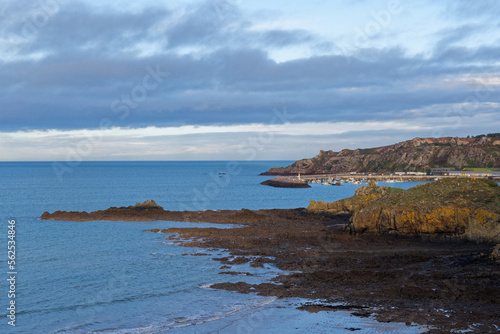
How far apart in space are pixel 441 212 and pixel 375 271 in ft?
31.3

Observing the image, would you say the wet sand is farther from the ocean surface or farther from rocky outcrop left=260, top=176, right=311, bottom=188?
rocky outcrop left=260, top=176, right=311, bottom=188

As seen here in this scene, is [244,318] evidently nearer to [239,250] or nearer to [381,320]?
[381,320]

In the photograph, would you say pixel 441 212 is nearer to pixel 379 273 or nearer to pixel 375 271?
pixel 375 271

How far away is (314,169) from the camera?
17325cm

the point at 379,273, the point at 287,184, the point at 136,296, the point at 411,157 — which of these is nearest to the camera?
the point at 136,296

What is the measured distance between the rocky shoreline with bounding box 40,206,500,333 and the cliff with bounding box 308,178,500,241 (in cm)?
70

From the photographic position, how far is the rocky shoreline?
14.3 metres

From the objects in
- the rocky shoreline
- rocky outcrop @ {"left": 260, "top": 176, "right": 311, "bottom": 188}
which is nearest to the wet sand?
the rocky shoreline

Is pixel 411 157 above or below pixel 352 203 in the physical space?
above

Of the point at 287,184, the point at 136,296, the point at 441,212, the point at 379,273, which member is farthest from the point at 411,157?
the point at 136,296

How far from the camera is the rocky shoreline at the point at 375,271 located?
14289 millimetres

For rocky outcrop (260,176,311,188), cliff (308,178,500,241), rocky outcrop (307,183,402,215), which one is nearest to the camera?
cliff (308,178,500,241)

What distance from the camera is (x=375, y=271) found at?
19031 mm

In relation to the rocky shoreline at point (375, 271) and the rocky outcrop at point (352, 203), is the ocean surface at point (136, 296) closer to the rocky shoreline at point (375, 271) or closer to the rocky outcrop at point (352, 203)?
the rocky shoreline at point (375, 271)
